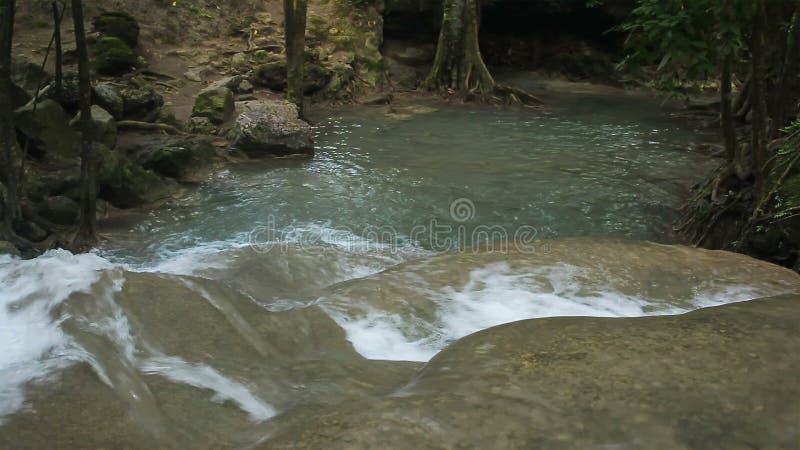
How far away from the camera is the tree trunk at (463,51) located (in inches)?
658

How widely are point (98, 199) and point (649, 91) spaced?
14945 mm

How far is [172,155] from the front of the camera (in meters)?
9.65

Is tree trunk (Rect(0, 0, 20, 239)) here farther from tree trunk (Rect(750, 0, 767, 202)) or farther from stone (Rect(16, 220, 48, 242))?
tree trunk (Rect(750, 0, 767, 202))

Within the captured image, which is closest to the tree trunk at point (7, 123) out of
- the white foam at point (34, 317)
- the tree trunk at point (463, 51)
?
the white foam at point (34, 317)

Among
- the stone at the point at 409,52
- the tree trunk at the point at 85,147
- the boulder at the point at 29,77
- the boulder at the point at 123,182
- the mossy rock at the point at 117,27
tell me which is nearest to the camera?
the tree trunk at the point at 85,147

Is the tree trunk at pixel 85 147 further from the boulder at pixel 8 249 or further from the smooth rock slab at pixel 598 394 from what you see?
the smooth rock slab at pixel 598 394

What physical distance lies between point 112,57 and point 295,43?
3658mm

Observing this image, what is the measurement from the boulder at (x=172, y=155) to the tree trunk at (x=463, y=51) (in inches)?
323

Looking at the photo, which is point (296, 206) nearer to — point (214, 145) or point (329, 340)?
point (214, 145)

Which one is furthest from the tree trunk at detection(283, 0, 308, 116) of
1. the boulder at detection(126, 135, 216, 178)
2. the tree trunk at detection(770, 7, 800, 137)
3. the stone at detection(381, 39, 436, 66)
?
the tree trunk at detection(770, 7, 800, 137)

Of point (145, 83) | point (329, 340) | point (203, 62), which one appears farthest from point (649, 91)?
point (329, 340)

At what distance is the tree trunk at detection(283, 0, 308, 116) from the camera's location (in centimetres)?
1293

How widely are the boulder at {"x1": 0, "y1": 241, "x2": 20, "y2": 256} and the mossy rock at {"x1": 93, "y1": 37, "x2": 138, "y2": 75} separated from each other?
8144mm

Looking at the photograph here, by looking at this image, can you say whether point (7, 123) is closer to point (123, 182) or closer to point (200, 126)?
point (123, 182)
